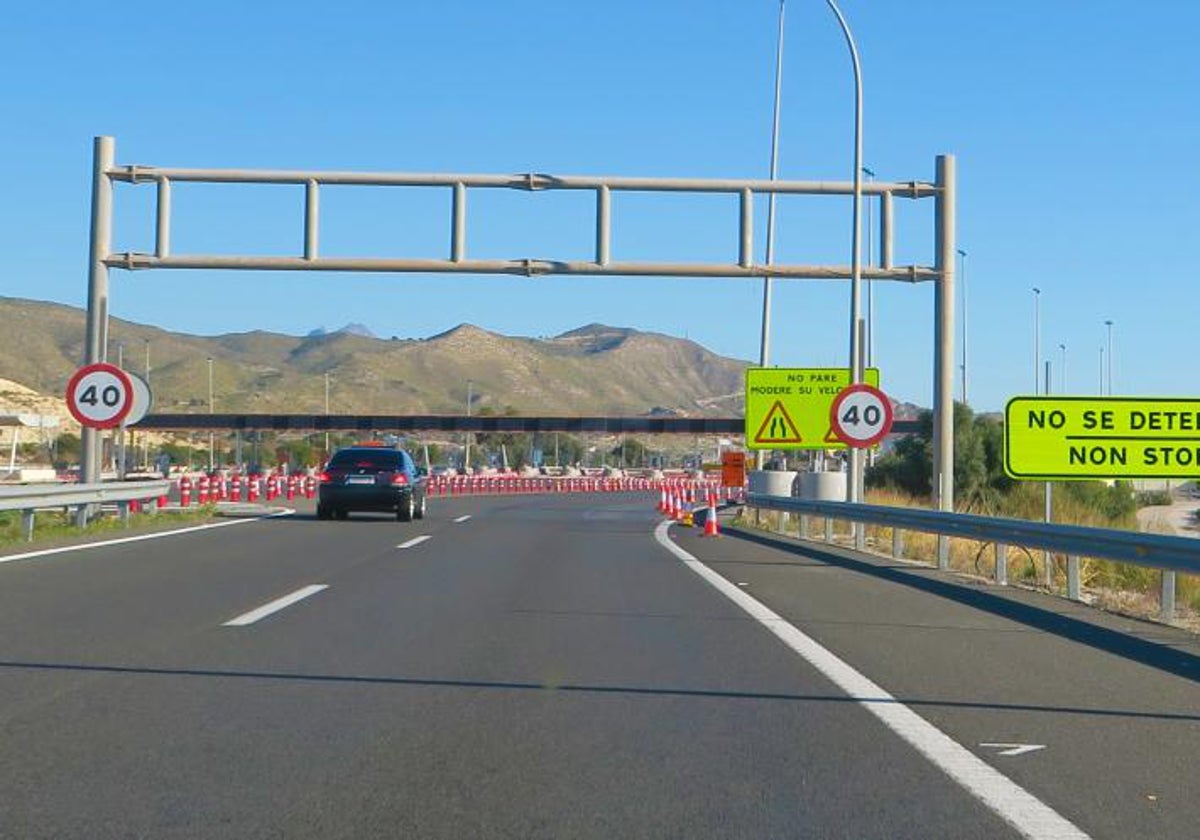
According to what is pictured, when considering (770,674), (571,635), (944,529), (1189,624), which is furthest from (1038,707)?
(944,529)

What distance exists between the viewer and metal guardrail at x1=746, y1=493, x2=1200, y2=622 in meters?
12.7

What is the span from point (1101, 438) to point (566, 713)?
11.0 meters

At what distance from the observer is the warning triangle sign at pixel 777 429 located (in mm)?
33719

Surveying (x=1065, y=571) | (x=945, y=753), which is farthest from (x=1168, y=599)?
(x=945, y=753)

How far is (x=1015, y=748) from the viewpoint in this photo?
299 inches

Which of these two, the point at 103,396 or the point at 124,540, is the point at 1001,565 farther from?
the point at 103,396

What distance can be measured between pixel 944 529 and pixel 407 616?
828cm

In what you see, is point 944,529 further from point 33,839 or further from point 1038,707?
point 33,839

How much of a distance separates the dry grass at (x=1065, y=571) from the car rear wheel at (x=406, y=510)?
25.4 feet

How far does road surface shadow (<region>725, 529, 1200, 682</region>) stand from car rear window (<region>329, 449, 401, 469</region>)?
1146 centimetres

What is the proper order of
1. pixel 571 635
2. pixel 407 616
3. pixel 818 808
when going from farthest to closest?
1. pixel 407 616
2. pixel 571 635
3. pixel 818 808

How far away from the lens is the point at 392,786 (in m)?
6.60

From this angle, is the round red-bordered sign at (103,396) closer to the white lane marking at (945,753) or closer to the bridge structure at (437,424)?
the white lane marking at (945,753)

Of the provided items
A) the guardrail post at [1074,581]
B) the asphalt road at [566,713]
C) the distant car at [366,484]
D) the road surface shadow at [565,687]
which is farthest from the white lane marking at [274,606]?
the distant car at [366,484]
